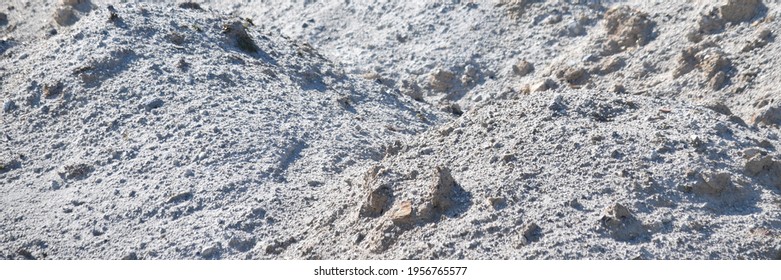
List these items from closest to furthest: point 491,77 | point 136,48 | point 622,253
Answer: point 622,253 → point 136,48 → point 491,77

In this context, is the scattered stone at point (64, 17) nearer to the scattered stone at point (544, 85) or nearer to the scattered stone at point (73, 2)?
the scattered stone at point (73, 2)

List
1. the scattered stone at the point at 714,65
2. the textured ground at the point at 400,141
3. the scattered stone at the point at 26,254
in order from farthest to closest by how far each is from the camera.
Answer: the scattered stone at the point at 714,65 < the scattered stone at the point at 26,254 < the textured ground at the point at 400,141

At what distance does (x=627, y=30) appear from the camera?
12633 mm

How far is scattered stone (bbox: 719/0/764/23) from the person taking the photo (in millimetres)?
11961

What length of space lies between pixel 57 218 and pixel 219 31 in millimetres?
3603

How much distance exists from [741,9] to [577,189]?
5120 millimetres

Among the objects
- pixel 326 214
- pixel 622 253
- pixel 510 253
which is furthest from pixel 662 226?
pixel 326 214

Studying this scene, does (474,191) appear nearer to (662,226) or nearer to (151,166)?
(662,226)

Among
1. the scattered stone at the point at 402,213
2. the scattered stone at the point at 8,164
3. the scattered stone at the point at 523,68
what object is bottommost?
the scattered stone at the point at 523,68

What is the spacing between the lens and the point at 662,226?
24.3 feet

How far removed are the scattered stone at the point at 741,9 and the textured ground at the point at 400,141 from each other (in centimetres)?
2

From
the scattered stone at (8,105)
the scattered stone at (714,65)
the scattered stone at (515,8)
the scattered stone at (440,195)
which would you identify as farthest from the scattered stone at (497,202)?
the scattered stone at (515,8)

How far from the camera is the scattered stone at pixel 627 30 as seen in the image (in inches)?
493

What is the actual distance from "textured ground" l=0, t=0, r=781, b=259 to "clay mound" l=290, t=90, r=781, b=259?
0.06 feet
